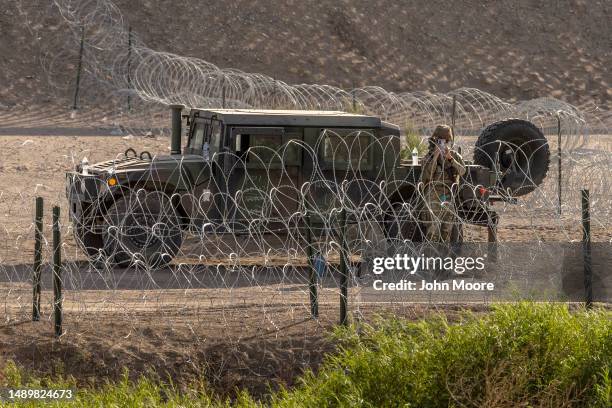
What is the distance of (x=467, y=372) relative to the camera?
8.65m

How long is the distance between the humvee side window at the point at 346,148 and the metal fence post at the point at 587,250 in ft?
10.6

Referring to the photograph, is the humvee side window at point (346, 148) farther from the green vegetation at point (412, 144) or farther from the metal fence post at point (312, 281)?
the green vegetation at point (412, 144)

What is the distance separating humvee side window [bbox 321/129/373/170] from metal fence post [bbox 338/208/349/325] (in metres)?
3.09

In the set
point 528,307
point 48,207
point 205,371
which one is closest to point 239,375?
point 205,371

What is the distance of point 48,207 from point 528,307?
369 inches

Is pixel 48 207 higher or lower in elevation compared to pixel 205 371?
higher

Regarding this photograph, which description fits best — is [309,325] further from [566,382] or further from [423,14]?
[423,14]

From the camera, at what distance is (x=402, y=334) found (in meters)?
9.30

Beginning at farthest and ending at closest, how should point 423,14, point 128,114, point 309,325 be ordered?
1. point 423,14
2. point 128,114
3. point 309,325

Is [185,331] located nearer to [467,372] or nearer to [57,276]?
[57,276]

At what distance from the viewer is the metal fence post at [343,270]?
10000 mm

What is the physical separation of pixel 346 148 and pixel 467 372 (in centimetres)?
491

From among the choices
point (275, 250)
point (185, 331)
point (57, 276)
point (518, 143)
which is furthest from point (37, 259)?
point (518, 143)

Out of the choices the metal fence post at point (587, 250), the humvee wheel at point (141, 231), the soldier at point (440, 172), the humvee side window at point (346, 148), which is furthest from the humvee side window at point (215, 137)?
the metal fence post at point (587, 250)
